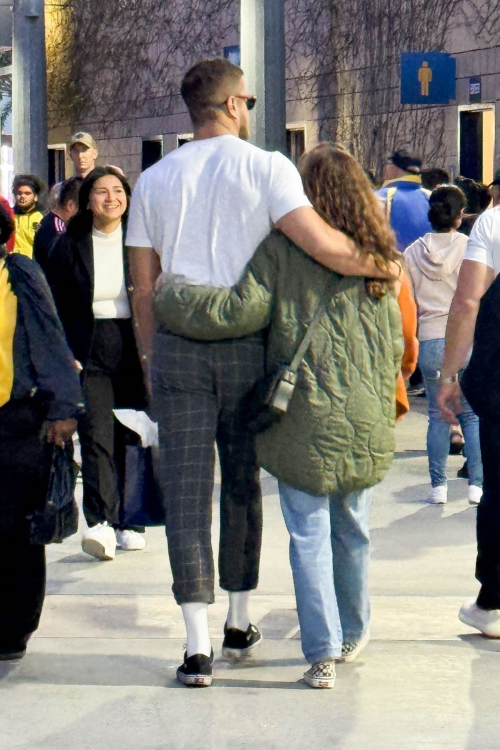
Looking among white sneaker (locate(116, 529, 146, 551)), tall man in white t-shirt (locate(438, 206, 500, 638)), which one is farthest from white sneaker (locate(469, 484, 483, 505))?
tall man in white t-shirt (locate(438, 206, 500, 638))

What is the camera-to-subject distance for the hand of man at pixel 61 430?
196 inches

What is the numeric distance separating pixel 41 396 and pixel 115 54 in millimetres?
21654

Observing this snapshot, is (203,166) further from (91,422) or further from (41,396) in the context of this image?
(91,422)

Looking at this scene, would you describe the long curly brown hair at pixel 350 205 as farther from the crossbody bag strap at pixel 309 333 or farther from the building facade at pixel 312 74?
the building facade at pixel 312 74

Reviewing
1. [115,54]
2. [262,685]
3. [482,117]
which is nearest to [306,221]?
[262,685]

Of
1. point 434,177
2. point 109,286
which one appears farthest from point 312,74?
point 109,286

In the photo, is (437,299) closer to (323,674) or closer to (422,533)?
(422,533)

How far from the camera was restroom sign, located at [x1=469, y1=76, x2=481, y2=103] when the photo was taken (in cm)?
1681

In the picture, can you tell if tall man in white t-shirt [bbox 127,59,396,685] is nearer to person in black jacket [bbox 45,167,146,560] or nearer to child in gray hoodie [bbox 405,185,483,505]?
person in black jacket [bbox 45,167,146,560]

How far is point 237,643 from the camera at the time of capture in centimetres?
504

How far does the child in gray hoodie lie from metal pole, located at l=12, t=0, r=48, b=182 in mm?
8250

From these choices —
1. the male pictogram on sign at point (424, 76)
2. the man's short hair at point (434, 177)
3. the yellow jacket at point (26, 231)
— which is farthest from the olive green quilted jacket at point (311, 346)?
the male pictogram on sign at point (424, 76)

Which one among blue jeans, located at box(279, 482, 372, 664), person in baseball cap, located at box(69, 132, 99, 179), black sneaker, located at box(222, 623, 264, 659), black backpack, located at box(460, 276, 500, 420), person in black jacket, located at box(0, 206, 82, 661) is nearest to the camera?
blue jeans, located at box(279, 482, 372, 664)

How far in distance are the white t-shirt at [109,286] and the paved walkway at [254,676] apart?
105 cm
